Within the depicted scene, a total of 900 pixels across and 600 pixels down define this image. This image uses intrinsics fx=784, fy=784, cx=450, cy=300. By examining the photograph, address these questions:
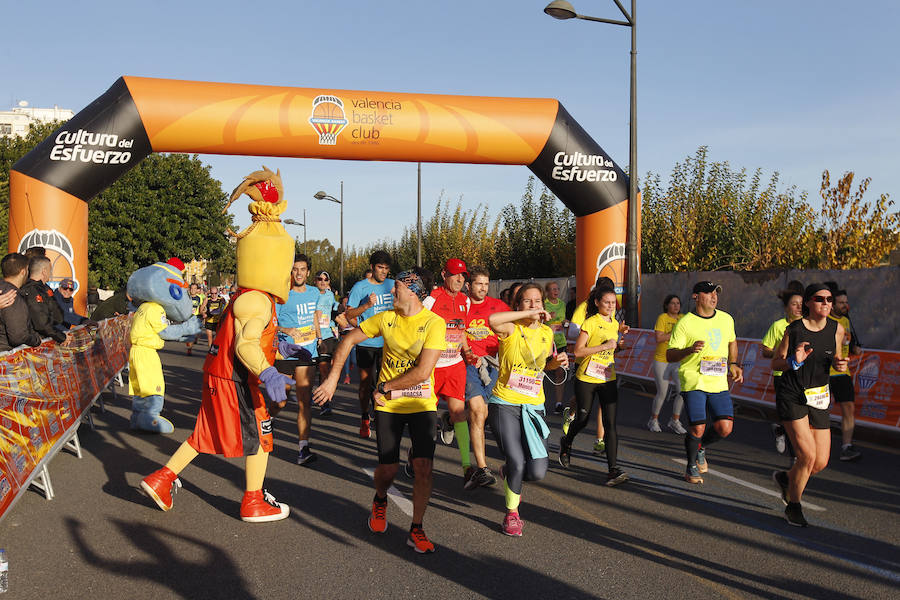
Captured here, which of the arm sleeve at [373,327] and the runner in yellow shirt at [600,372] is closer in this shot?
the arm sleeve at [373,327]

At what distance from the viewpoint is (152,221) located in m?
41.3

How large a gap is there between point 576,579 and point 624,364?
1097 centimetres

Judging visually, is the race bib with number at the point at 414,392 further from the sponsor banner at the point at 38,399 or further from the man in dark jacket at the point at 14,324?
the man in dark jacket at the point at 14,324

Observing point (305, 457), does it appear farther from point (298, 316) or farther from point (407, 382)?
point (407, 382)

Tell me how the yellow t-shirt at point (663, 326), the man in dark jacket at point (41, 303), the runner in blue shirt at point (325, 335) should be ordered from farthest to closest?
the yellow t-shirt at point (663, 326)
the runner in blue shirt at point (325, 335)
the man in dark jacket at point (41, 303)

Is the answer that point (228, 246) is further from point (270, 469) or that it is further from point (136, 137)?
point (270, 469)

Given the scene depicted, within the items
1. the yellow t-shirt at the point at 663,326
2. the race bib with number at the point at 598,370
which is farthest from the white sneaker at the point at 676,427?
the race bib with number at the point at 598,370

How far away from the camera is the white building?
5059 inches

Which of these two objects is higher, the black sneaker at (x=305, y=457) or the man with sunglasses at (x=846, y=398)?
the man with sunglasses at (x=846, y=398)

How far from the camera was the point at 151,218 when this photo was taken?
41.3 meters

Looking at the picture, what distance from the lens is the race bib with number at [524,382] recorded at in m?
5.66

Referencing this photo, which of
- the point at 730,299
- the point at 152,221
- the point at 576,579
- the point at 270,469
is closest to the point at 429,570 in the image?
the point at 576,579

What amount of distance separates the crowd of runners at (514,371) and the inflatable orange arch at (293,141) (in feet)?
14.5

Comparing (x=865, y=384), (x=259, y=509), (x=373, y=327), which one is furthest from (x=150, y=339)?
(x=865, y=384)
